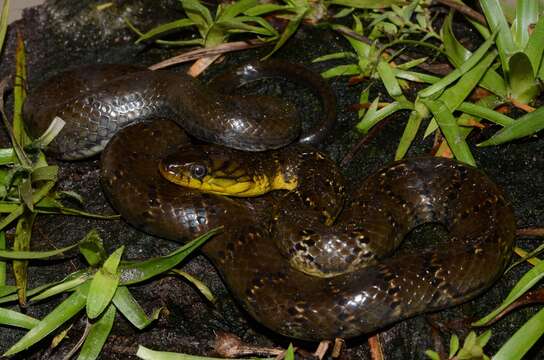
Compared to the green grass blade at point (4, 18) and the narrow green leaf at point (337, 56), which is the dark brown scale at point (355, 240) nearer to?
the narrow green leaf at point (337, 56)

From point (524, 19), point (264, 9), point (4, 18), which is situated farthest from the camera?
point (264, 9)

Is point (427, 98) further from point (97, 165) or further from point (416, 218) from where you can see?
point (97, 165)

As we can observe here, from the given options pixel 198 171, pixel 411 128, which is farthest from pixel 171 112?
pixel 411 128

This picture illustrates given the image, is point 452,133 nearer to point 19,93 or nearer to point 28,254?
point 28,254

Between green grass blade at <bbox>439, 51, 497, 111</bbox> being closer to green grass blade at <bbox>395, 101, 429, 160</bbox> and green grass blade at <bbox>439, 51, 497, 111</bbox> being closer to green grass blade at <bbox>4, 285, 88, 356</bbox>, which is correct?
green grass blade at <bbox>395, 101, 429, 160</bbox>

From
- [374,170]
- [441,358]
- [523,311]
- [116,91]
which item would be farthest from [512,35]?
[116,91]

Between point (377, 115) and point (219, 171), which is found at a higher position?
point (377, 115)

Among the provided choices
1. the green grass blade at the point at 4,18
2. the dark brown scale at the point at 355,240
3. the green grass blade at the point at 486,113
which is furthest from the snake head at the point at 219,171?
the green grass blade at the point at 4,18
